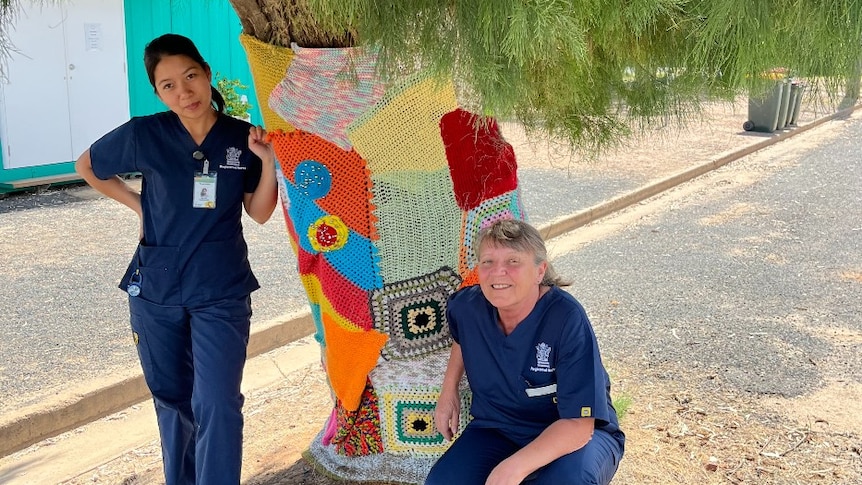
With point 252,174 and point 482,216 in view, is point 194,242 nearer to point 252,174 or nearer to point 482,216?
point 252,174

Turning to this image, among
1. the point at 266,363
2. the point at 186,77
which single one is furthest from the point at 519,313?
the point at 266,363

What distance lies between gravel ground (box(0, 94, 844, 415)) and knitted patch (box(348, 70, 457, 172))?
622 mm

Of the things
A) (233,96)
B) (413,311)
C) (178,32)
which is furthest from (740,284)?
(178,32)

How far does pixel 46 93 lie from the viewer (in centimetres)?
887

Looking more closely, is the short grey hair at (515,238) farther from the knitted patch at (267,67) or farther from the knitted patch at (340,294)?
the knitted patch at (267,67)

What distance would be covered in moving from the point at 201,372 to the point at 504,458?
3.26 ft

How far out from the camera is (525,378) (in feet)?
7.98

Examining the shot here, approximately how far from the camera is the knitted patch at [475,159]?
2.56 meters

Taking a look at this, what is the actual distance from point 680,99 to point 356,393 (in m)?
1.48

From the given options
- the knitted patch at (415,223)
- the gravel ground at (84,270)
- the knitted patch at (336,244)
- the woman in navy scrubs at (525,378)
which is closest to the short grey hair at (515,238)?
the woman in navy scrubs at (525,378)

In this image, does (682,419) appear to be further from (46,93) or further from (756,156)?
(756,156)

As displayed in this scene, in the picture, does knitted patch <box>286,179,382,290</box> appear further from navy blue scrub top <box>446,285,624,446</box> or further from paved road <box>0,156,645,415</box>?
paved road <box>0,156,645,415</box>

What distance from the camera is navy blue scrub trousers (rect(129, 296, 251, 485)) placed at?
262 centimetres

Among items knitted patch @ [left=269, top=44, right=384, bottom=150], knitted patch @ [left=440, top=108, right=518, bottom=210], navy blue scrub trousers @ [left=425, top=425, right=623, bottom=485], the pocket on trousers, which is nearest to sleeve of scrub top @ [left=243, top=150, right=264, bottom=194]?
knitted patch @ [left=269, top=44, right=384, bottom=150]
